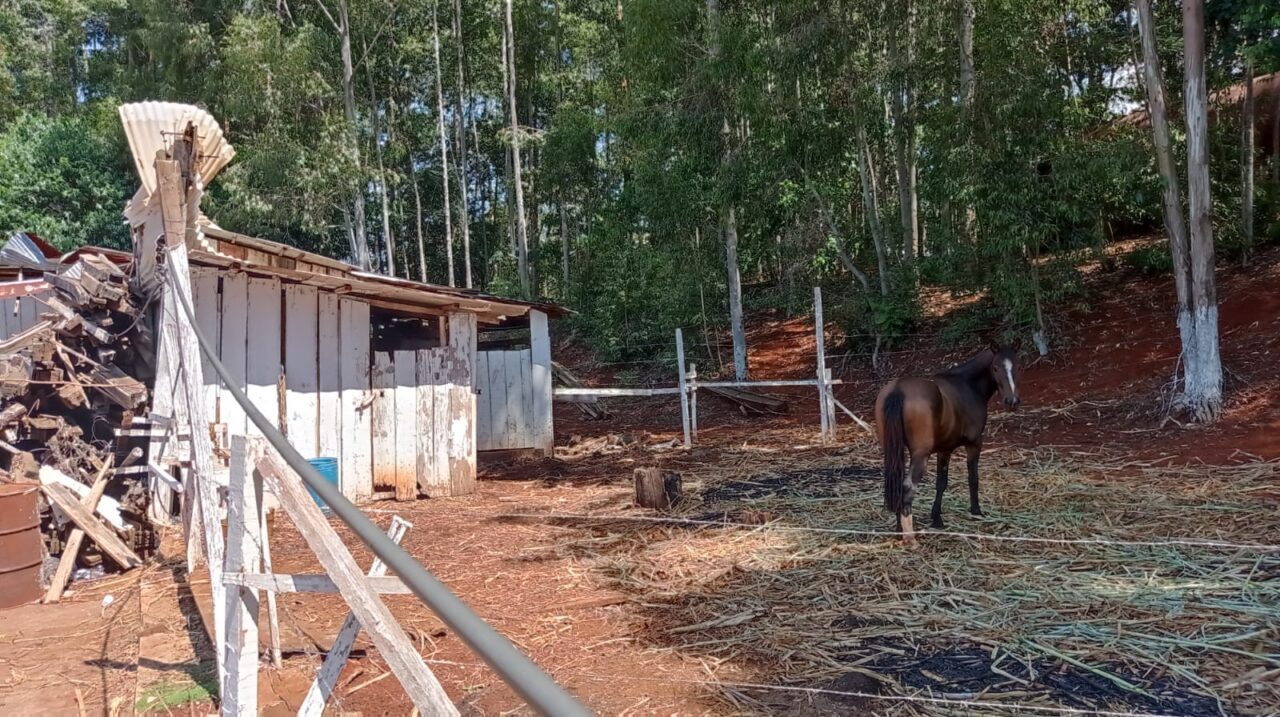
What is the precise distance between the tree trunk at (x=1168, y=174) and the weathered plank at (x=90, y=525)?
11.6m

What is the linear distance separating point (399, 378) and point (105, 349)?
283 cm

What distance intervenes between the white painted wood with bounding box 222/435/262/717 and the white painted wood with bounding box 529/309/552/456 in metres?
9.29

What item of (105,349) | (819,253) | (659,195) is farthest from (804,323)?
(105,349)

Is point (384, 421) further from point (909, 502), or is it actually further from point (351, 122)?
point (351, 122)

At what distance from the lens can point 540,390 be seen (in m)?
12.0

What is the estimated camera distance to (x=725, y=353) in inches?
745

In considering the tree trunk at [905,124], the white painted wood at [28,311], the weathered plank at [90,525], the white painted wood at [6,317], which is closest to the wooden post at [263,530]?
the weathered plank at [90,525]

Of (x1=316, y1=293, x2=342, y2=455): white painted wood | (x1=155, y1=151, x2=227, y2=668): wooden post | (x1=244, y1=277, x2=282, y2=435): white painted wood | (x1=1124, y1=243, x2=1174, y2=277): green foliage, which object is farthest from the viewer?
(x1=1124, y1=243, x2=1174, y2=277): green foliage

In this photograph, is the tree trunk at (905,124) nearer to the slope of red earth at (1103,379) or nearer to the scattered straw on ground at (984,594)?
the slope of red earth at (1103,379)

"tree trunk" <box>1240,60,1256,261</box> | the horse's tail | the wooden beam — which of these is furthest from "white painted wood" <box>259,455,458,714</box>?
"tree trunk" <box>1240,60,1256,261</box>

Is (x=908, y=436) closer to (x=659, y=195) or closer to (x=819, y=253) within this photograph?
(x=819, y=253)

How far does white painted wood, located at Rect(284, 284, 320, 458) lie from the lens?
8.22 m

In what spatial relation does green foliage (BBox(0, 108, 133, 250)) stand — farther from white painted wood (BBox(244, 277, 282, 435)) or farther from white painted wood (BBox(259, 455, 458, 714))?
white painted wood (BBox(259, 455, 458, 714))

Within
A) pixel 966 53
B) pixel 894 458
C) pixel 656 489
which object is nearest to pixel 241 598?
pixel 894 458
